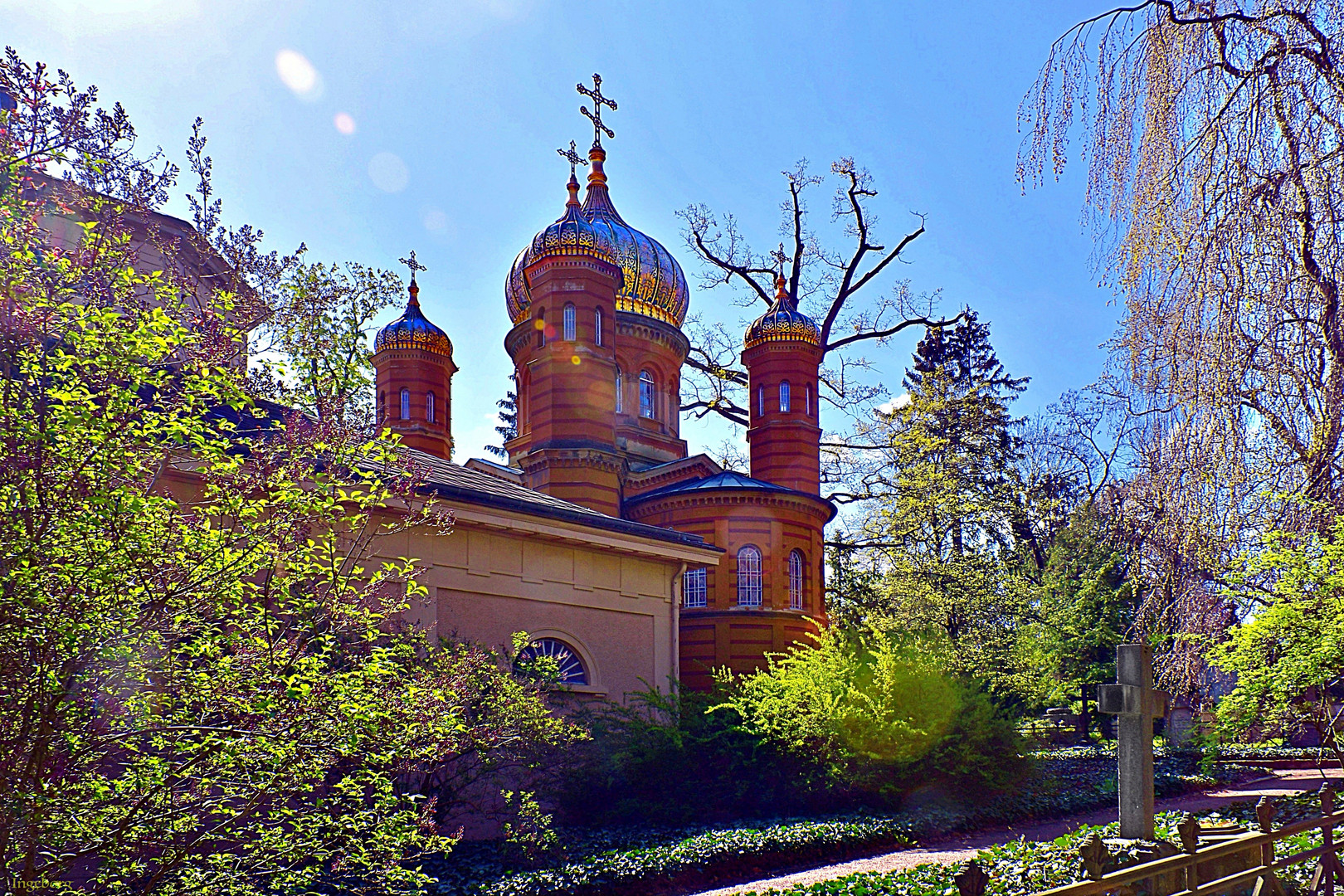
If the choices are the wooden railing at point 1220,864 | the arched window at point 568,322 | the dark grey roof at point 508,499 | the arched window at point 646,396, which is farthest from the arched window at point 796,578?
the wooden railing at point 1220,864

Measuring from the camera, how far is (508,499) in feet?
49.0

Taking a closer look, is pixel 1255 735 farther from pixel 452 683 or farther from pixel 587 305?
pixel 587 305

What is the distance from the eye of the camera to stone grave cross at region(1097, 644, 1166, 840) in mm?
9047

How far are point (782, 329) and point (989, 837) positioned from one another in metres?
21.1

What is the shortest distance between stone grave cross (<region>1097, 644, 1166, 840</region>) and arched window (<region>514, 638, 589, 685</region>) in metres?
8.14

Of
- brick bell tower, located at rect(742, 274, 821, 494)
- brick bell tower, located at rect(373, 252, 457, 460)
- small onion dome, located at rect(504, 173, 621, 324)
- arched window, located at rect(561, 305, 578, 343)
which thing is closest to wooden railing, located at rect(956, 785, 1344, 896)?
→ arched window, located at rect(561, 305, 578, 343)

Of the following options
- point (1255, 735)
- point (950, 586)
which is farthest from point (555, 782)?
point (950, 586)

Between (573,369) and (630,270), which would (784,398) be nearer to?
(630,270)

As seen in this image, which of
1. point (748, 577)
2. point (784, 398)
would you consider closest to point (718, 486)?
point (748, 577)

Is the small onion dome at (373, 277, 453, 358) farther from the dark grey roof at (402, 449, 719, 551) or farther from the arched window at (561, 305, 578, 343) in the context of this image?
the dark grey roof at (402, 449, 719, 551)

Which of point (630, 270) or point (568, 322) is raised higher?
point (630, 270)

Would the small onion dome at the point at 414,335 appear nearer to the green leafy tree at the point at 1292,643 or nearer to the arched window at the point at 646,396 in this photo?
the arched window at the point at 646,396

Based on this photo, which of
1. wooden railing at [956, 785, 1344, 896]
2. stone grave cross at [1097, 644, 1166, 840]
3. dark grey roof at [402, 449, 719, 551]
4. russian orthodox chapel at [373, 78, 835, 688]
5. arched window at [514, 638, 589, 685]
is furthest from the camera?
russian orthodox chapel at [373, 78, 835, 688]

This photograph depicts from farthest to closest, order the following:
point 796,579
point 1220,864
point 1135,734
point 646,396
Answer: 1. point 646,396
2. point 796,579
3. point 1135,734
4. point 1220,864
